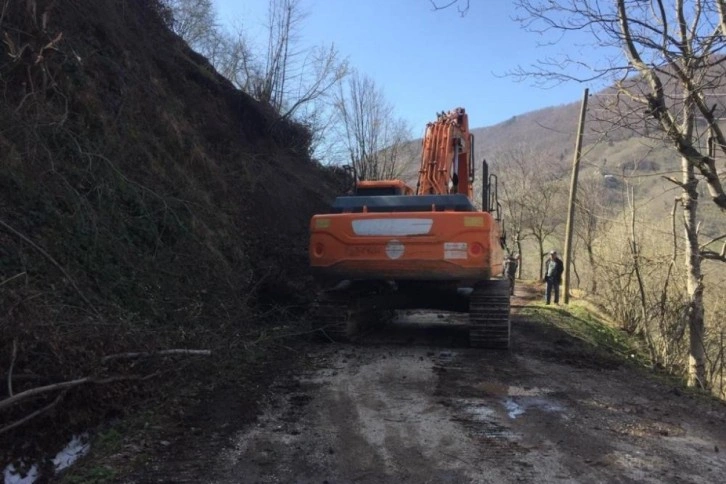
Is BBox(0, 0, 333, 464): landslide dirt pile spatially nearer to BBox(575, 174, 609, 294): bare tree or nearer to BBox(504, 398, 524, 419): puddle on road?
BBox(504, 398, 524, 419): puddle on road

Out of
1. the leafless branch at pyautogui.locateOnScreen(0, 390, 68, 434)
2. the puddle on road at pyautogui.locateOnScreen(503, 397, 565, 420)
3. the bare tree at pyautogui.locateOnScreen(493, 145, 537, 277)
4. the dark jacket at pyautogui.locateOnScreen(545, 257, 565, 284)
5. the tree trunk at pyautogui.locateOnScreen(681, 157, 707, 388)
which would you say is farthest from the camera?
the bare tree at pyautogui.locateOnScreen(493, 145, 537, 277)

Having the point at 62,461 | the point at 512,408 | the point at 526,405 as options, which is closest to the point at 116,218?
the point at 62,461

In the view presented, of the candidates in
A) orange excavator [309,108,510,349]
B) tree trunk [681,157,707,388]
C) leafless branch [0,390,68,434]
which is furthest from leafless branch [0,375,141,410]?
tree trunk [681,157,707,388]

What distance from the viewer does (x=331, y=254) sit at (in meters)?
9.10

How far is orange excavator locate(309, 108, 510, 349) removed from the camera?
8500mm

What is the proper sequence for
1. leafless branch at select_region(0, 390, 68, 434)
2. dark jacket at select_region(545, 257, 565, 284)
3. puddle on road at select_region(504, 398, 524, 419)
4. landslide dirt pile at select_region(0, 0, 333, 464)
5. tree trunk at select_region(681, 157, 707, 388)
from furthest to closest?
dark jacket at select_region(545, 257, 565, 284), tree trunk at select_region(681, 157, 707, 388), puddle on road at select_region(504, 398, 524, 419), landslide dirt pile at select_region(0, 0, 333, 464), leafless branch at select_region(0, 390, 68, 434)

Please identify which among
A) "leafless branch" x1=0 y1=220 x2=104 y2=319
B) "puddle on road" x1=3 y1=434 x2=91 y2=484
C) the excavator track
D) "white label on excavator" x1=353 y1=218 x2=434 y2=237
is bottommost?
"puddle on road" x1=3 y1=434 x2=91 y2=484

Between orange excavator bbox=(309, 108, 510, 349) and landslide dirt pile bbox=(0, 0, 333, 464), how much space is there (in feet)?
4.52

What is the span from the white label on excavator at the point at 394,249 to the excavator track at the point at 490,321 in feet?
4.89

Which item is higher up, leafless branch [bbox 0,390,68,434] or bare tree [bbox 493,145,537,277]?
bare tree [bbox 493,145,537,277]

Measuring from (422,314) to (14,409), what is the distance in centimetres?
1132

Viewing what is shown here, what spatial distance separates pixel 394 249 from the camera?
8.77 m

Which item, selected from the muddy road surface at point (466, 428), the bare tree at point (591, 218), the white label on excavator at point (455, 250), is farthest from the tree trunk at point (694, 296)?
the bare tree at point (591, 218)

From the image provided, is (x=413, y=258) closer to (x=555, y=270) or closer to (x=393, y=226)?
(x=393, y=226)
